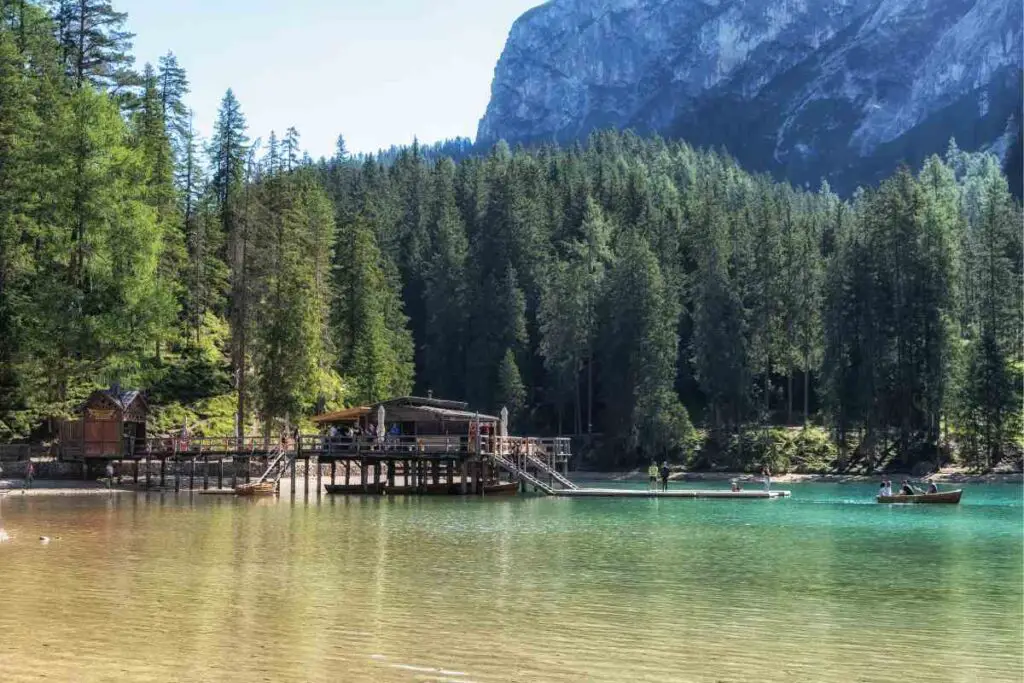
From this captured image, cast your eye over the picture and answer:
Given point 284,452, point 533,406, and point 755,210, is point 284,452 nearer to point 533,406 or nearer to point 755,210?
point 533,406

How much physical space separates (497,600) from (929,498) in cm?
3980

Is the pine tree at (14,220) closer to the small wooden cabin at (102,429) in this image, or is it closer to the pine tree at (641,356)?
the small wooden cabin at (102,429)

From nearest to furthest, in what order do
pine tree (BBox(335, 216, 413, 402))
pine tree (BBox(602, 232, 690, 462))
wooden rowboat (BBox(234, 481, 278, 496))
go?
wooden rowboat (BBox(234, 481, 278, 496)), pine tree (BBox(335, 216, 413, 402)), pine tree (BBox(602, 232, 690, 462))

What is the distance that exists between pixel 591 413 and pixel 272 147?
1825 inches

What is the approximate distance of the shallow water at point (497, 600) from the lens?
1539 cm

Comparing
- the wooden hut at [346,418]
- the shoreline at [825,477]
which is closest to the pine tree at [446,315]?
the shoreline at [825,477]

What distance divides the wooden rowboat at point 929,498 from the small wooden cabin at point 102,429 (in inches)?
1549

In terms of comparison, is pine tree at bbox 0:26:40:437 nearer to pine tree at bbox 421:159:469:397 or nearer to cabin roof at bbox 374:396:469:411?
cabin roof at bbox 374:396:469:411

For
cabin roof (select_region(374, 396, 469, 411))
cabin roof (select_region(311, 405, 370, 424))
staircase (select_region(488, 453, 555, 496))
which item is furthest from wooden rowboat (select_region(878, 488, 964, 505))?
cabin roof (select_region(311, 405, 370, 424))

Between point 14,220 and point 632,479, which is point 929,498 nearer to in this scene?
point 632,479

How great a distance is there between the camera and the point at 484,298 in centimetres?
11200

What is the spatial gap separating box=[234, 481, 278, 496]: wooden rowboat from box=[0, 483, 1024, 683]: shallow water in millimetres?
13291

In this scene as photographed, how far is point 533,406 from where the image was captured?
111 meters

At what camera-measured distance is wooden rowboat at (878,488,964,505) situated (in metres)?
54.4
